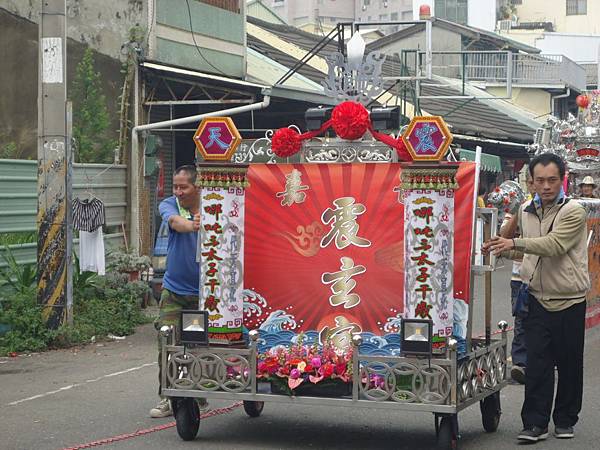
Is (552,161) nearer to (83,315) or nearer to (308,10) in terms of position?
(83,315)

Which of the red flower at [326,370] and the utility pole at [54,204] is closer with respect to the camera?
the red flower at [326,370]

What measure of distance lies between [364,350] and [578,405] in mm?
1602

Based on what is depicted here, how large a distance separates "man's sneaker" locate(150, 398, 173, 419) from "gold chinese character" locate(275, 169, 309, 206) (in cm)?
198

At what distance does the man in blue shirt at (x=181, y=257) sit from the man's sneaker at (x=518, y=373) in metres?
3.16

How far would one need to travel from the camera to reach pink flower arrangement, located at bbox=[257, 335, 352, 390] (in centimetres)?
774

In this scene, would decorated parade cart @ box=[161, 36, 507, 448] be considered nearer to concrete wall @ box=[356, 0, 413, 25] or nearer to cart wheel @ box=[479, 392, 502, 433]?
cart wheel @ box=[479, 392, 502, 433]

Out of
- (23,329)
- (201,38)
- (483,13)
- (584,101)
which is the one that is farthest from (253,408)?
(483,13)

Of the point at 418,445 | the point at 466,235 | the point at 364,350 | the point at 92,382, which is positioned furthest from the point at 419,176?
the point at 92,382

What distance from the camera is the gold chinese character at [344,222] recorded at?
26.6ft

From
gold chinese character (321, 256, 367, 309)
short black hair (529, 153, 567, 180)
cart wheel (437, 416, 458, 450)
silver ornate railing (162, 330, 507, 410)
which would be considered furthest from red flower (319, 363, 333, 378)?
short black hair (529, 153, 567, 180)

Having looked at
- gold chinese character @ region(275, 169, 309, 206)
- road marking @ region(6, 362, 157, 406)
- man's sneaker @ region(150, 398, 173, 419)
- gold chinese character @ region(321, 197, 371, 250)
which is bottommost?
road marking @ region(6, 362, 157, 406)

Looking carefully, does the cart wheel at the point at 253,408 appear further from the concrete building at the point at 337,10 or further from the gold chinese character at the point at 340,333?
the concrete building at the point at 337,10

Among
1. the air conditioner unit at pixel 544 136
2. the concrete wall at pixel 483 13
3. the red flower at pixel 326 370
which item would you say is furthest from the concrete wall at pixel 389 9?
the red flower at pixel 326 370

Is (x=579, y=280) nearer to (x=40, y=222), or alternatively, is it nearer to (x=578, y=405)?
(x=578, y=405)
